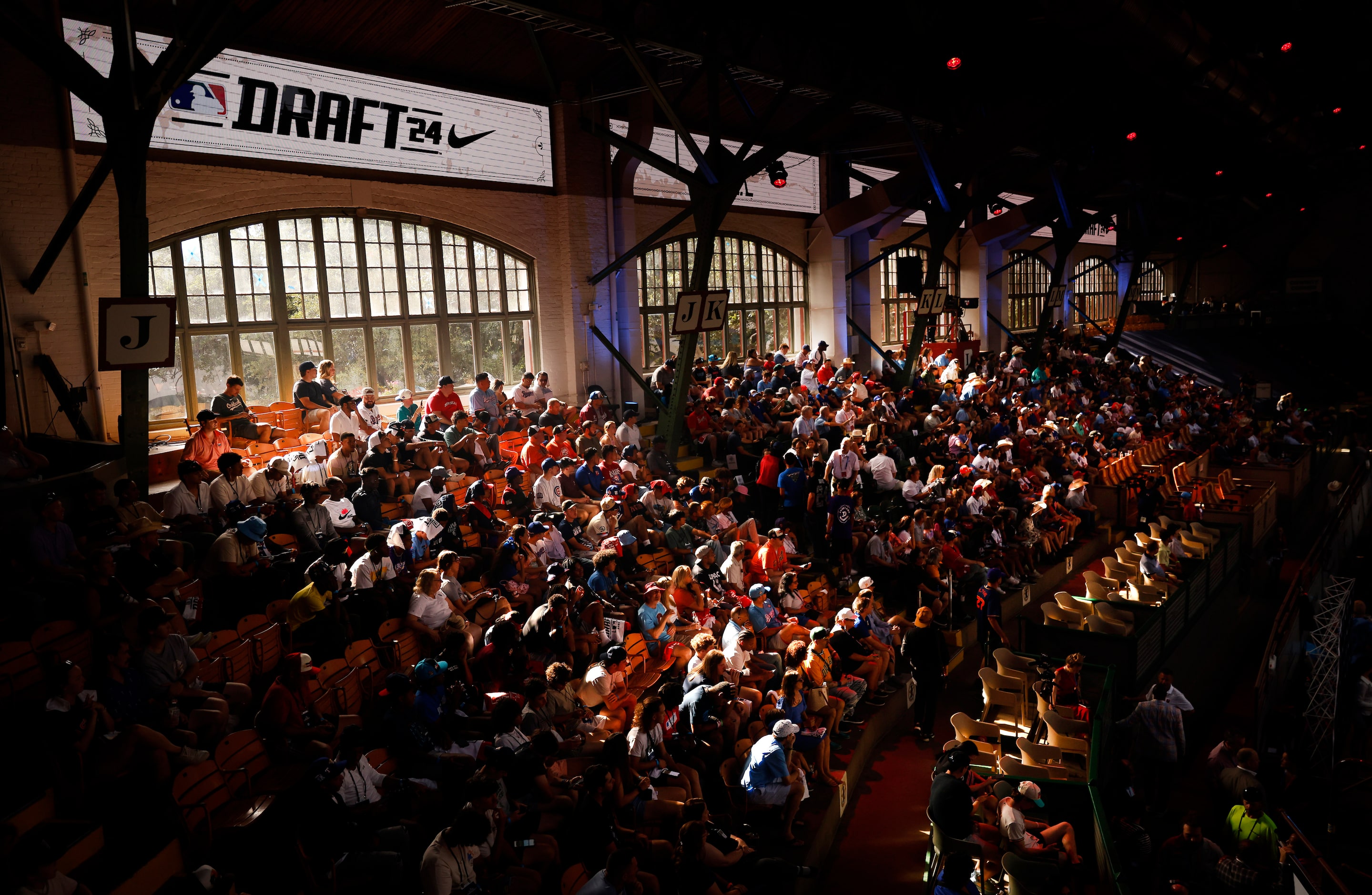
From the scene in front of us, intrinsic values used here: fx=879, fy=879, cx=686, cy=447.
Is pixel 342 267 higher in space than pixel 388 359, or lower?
higher

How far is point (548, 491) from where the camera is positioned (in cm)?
1098

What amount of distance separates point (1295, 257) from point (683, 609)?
147 feet

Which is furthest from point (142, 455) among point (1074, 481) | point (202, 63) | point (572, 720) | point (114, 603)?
point (1074, 481)

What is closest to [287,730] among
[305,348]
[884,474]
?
[305,348]

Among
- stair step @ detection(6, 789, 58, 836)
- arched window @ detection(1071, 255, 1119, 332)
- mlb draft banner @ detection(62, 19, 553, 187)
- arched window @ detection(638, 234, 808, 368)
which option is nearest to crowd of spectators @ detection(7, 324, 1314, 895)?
stair step @ detection(6, 789, 58, 836)

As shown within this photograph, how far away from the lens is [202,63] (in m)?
7.96

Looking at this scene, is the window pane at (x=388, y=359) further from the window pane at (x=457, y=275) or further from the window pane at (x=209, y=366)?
the window pane at (x=209, y=366)

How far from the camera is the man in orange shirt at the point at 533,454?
1182 cm

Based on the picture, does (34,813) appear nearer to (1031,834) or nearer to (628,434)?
(1031,834)

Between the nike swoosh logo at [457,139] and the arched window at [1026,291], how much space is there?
2218 centimetres

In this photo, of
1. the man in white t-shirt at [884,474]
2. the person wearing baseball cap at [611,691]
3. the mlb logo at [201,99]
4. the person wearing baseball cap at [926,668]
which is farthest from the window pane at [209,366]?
the man in white t-shirt at [884,474]

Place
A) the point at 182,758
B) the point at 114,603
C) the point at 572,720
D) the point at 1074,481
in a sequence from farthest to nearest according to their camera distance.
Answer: the point at 1074,481, the point at 572,720, the point at 114,603, the point at 182,758

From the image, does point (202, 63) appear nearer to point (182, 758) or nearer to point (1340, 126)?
point (182, 758)

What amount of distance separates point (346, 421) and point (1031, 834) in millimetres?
8836
